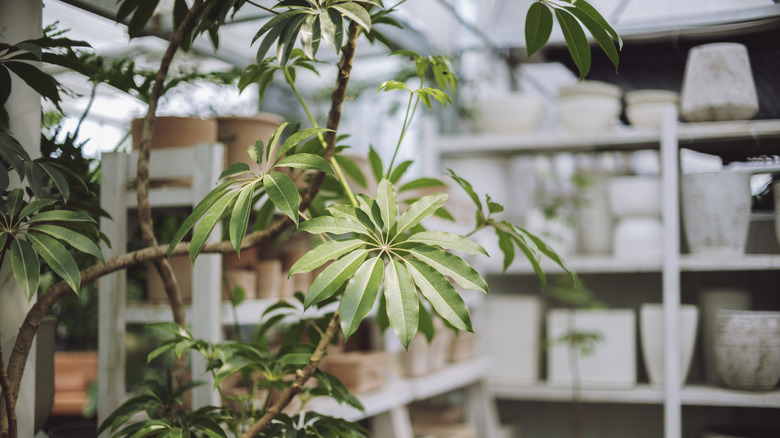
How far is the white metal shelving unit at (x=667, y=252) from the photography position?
6.67 feet

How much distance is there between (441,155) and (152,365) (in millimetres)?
1429

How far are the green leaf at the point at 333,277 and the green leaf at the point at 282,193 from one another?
8 cm

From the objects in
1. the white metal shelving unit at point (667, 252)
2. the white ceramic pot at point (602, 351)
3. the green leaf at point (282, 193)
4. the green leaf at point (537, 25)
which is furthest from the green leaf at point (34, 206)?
the white ceramic pot at point (602, 351)

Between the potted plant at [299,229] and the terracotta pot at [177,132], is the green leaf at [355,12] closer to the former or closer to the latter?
the potted plant at [299,229]

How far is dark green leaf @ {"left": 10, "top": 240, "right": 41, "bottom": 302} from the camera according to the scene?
Answer: 85 centimetres

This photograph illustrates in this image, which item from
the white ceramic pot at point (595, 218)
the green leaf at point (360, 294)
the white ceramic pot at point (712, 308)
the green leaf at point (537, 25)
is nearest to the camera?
the green leaf at point (360, 294)

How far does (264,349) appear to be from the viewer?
1158mm

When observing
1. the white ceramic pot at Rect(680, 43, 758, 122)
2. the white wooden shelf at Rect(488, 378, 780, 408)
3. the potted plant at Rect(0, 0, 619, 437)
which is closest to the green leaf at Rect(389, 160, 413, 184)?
the potted plant at Rect(0, 0, 619, 437)

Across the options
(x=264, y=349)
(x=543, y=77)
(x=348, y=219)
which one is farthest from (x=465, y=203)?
(x=348, y=219)

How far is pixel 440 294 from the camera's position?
82 cm

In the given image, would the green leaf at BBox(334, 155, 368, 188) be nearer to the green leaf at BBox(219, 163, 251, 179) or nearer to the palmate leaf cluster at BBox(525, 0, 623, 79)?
the green leaf at BBox(219, 163, 251, 179)

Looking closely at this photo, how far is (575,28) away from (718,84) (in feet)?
4.35

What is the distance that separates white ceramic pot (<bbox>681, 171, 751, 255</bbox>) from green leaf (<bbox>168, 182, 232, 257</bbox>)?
66.0 inches

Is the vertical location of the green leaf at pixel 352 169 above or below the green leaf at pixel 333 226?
above
